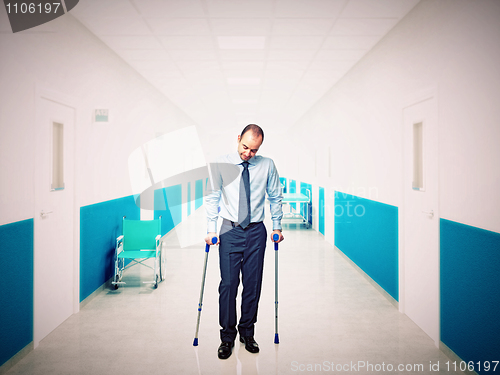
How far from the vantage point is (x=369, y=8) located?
3018mm

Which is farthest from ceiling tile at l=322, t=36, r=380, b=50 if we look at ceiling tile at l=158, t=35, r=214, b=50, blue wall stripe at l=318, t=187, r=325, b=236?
blue wall stripe at l=318, t=187, r=325, b=236

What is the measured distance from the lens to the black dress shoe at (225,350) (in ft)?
7.75

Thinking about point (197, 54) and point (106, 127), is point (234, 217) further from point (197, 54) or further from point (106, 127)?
point (197, 54)

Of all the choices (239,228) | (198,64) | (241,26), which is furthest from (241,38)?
(239,228)

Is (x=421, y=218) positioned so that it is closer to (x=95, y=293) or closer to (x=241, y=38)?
(x=241, y=38)

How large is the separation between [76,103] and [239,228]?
214 cm

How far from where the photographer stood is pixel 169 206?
692cm

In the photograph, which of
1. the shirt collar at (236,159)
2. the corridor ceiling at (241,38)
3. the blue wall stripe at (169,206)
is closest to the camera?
the shirt collar at (236,159)

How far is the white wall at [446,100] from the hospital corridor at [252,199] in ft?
0.05

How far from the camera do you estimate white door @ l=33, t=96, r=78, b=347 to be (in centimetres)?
263

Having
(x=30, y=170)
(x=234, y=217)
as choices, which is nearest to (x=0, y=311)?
(x=30, y=170)

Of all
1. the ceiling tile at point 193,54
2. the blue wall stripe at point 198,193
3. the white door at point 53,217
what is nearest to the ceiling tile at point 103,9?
the white door at point 53,217

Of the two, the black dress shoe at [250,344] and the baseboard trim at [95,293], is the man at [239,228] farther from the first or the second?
the baseboard trim at [95,293]

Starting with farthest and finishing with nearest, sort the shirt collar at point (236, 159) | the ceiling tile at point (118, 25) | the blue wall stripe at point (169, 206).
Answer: the blue wall stripe at point (169, 206) → the ceiling tile at point (118, 25) → the shirt collar at point (236, 159)
